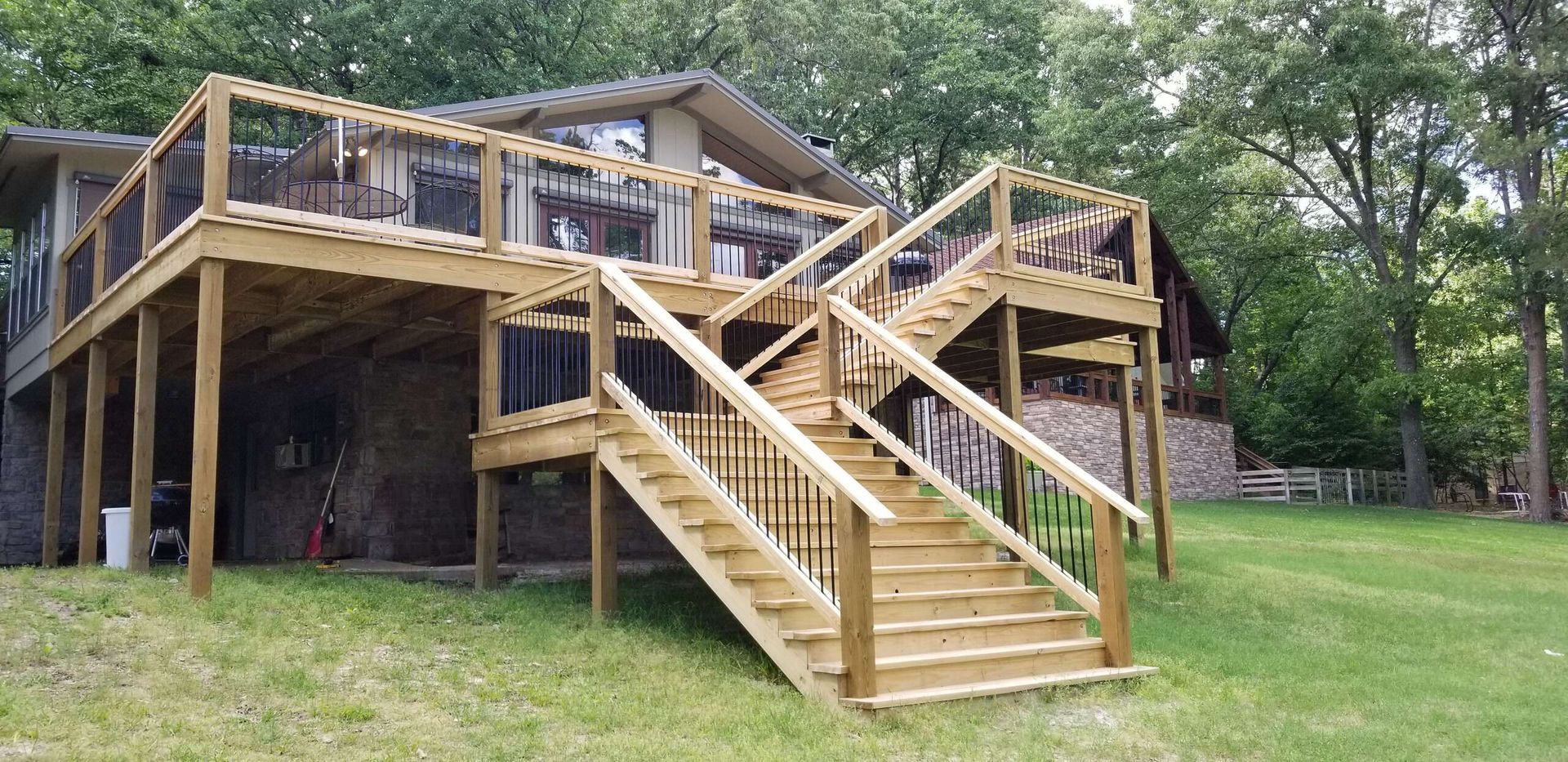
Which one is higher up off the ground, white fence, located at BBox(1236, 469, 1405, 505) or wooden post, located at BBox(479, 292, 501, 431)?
wooden post, located at BBox(479, 292, 501, 431)

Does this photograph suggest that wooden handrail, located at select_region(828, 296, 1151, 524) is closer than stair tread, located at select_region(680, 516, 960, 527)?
Yes

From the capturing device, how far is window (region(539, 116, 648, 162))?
14.9m

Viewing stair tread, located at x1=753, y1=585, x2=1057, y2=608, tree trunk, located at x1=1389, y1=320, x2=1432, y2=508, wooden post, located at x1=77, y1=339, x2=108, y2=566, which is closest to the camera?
stair tread, located at x1=753, y1=585, x2=1057, y2=608

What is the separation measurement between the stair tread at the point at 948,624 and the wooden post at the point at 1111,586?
0.24 m

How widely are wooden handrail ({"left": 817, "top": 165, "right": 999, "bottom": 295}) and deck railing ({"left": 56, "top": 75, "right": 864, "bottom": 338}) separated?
74.8 inches

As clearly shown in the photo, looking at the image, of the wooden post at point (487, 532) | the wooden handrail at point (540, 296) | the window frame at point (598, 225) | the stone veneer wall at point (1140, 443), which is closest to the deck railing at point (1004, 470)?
the wooden handrail at point (540, 296)

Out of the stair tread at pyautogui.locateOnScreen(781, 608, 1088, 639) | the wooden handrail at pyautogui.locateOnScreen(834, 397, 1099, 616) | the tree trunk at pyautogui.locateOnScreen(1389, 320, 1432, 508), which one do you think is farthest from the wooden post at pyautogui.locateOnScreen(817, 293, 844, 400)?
the tree trunk at pyautogui.locateOnScreen(1389, 320, 1432, 508)

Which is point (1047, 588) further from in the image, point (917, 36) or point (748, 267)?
point (917, 36)

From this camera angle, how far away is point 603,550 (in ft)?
22.9

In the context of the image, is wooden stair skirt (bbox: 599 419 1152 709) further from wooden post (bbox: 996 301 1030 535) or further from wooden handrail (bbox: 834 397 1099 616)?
wooden post (bbox: 996 301 1030 535)

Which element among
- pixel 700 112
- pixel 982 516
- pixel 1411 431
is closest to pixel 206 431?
pixel 982 516

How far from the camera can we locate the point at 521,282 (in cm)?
885

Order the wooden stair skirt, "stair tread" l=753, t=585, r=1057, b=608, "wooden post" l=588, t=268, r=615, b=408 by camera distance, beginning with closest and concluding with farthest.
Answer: the wooden stair skirt → "stair tread" l=753, t=585, r=1057, b=608 → "wooden post" l=588, t=268, r=615, b=408

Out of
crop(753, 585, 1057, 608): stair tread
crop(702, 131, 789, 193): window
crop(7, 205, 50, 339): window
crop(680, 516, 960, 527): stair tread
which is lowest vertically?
crop(753, 585, 1057, 608): stair tread
